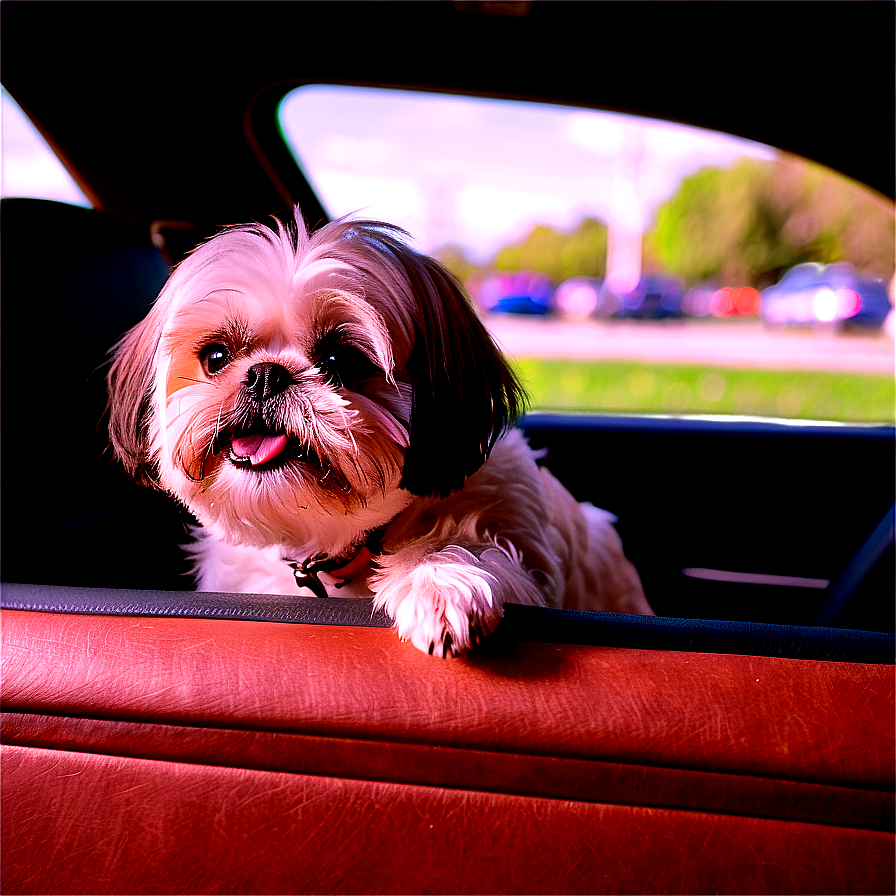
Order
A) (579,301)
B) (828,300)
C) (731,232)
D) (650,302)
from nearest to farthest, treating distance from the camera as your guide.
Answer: (579,301), (828,300), (650,302), (731,232)

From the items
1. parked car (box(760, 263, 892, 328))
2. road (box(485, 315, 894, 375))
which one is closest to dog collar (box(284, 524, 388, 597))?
road (box(485, 315, 894, 375))

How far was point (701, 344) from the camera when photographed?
1166cm

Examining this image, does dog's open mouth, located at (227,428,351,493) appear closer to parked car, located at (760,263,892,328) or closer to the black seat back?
the black seat back

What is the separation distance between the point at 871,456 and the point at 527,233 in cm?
1229

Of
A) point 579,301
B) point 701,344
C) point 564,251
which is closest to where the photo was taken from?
point 701,344

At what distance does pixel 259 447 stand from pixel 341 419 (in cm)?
19

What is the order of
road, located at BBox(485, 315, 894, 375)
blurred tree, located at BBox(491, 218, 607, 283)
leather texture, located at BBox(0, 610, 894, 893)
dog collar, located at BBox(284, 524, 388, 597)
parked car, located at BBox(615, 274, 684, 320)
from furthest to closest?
parked car, located at BBox(615, 274, 684, 320)
blurred tree, located at BBox(491, 218, 607, 283)
road, located at BBox(485, 315, 894, 375)
dog collar, located at BBox(284, 524, 388, 597)
leather texture, located at BBox(0, 610, 894, 893)

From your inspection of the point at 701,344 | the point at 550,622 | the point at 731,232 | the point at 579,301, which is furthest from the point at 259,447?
the point at 731,232

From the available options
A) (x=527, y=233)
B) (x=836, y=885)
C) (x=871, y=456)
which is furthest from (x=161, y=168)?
(x=527, y=233)

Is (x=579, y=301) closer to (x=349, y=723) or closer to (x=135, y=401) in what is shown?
(x=135, y=401)

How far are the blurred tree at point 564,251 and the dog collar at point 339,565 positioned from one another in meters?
12.3

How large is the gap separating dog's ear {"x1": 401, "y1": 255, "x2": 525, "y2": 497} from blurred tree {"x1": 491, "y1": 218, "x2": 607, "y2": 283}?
477 inches

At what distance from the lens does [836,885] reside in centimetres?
119

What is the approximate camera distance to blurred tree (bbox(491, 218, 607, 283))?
15.1m
